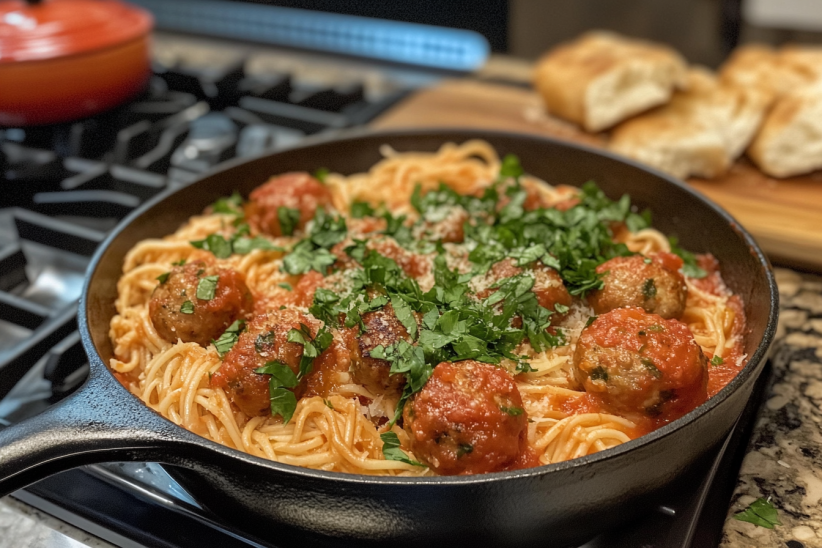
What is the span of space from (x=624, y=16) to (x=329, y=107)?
3.70 metres

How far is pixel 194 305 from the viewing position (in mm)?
2488

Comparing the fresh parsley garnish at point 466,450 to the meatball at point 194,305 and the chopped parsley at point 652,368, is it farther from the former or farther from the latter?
the meatball at point 194,305

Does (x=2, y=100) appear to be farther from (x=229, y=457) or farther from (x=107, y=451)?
(x=229, y=457)

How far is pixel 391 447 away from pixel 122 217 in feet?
7.25

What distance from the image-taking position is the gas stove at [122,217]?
6.95 feet

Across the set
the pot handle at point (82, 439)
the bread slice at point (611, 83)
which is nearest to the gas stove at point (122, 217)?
the pot handle at point (82, 439)

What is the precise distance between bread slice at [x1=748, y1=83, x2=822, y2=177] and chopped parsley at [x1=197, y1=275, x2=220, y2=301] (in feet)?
10.2

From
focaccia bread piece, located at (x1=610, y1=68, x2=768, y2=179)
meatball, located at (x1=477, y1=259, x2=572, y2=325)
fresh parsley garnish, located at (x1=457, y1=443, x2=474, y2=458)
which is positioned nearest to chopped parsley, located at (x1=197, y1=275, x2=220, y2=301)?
meatball, located at (x1=477, y1=259, x2=572, y2=325)

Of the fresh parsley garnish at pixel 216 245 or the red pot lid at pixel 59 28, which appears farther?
the red pot lid at pixel 59 28

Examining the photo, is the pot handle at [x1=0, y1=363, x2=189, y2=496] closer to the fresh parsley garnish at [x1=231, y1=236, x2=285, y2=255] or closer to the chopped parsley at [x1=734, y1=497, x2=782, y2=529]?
the fresh parsley garnish at [x1=231, y1=236, x2=285, y2=255]

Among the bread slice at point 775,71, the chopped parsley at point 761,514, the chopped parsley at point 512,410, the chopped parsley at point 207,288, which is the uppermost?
the bread slice at point 775,71

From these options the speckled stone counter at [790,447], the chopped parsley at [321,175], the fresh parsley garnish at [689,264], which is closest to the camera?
the speckled stone counter at [790,447]

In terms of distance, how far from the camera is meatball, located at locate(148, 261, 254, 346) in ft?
8.20

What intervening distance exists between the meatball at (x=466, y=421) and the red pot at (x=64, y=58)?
119 inches
